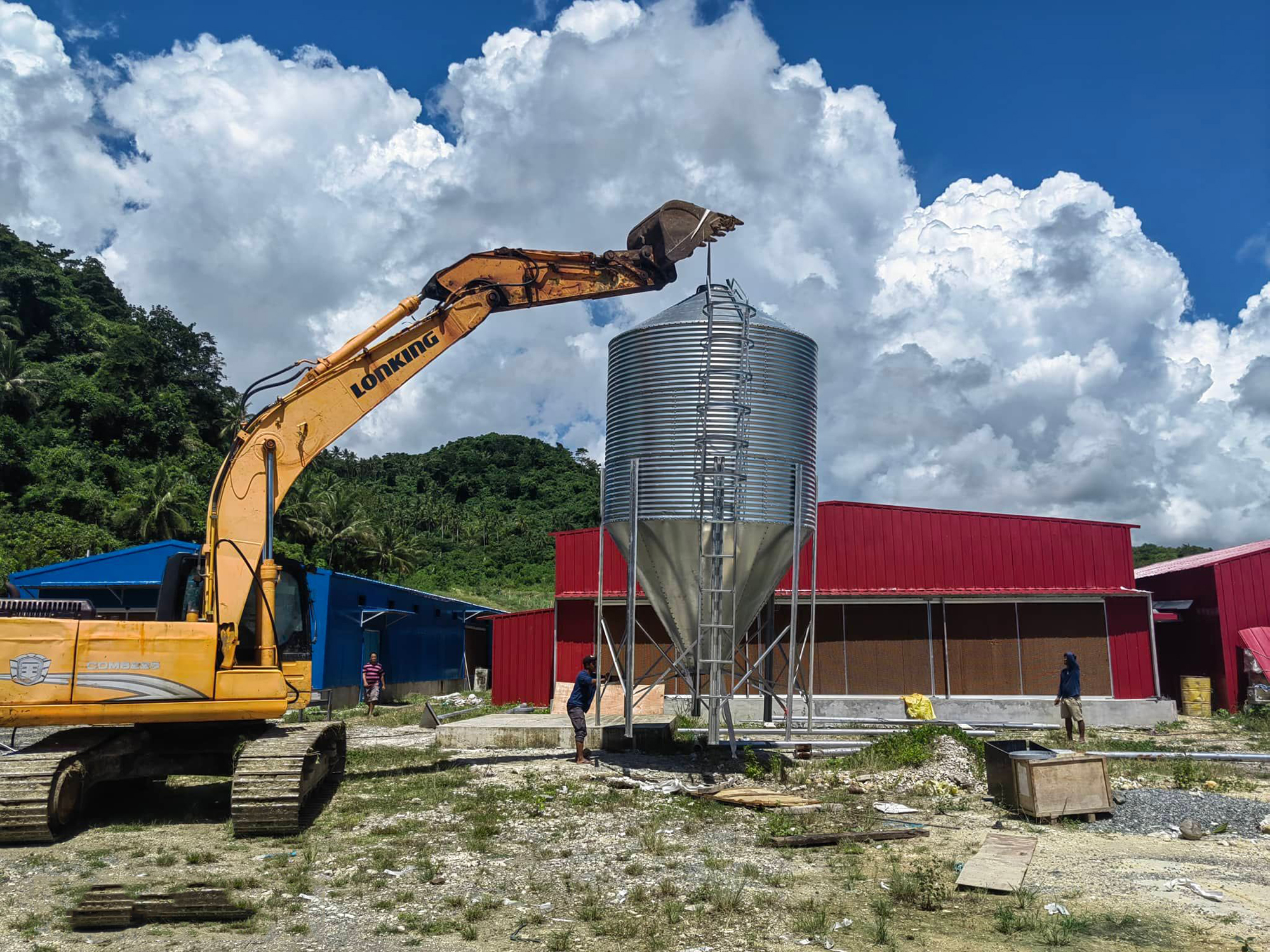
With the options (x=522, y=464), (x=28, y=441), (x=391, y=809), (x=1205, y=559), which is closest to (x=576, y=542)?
(x=391, y=809)

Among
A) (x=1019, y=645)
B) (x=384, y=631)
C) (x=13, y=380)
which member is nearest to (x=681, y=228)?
(x=1019, y=645)

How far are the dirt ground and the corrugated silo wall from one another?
15492mm

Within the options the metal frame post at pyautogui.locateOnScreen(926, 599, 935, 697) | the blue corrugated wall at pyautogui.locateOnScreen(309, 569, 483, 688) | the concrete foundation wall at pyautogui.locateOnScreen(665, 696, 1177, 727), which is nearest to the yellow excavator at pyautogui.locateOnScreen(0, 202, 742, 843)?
the concrete foundation wall at pyautogui.locateOnScreen(665, 696, 1177, 727)

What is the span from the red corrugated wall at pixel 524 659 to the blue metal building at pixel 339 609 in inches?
182

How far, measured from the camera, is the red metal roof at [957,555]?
82.5ft

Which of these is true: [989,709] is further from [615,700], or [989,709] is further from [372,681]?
[372,681]

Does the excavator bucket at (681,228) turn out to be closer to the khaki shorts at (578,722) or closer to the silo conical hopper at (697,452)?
the silo conical hopper at (697,452)

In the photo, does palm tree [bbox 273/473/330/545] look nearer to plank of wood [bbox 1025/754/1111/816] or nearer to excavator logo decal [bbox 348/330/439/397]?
excavator logo decal [bbox 348/330/439/397]

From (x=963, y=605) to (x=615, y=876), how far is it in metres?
18.4

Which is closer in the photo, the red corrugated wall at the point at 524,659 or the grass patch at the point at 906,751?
the grass patch at the point at 906,751

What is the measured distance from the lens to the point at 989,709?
78.5 ft

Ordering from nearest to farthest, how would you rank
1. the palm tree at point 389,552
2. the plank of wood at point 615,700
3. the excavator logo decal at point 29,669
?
the excavator logo decal at point 29,669 → the plank of wood at point 615,700 → the palm tree at point 389,552

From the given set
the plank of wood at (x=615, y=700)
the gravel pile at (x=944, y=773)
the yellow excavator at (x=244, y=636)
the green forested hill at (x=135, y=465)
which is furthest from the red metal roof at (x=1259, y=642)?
the green forested hill at (x=135, y=465)

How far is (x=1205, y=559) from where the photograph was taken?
29.9 metres
